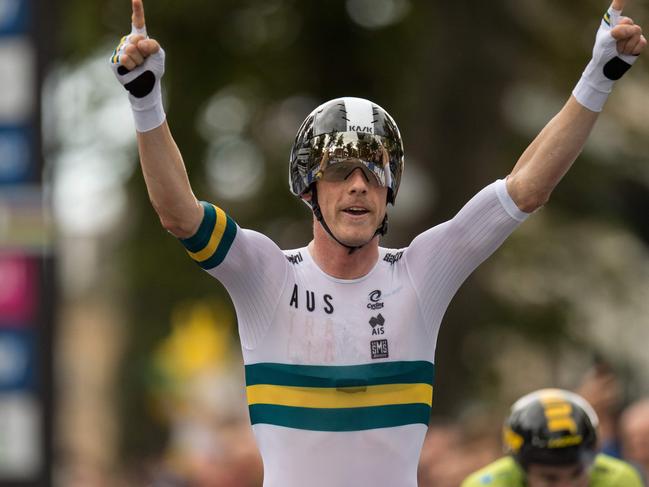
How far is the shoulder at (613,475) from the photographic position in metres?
7.32

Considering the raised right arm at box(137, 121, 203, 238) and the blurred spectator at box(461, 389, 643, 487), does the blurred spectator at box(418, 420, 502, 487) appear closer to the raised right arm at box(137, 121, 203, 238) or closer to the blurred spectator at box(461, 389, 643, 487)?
the blurred spectator at box(461, 389, 643, 487)

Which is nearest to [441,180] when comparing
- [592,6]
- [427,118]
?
[427,118]

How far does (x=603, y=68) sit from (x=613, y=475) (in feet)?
8.24

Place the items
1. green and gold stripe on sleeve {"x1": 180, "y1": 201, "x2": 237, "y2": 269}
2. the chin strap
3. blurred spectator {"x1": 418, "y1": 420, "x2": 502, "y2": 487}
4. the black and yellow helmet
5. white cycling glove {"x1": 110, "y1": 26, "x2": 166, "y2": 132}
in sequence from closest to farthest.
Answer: white cycling glove {"x1": 110, "y1": 26, "x2": 166, "y2": 132}
green and gold stripe on sleeve {"x1": 180, "y1": 201, "x2": 237, "y2": 269}
the chin strap
the black and yellow helmet
blurred spectator {"x1": 418, "y1": 420, "x2": 502, "y2": 487}

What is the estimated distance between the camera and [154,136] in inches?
212

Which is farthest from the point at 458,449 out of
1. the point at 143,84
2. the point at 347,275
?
the point at 143,84

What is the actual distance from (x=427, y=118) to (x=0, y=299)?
10.4 meters

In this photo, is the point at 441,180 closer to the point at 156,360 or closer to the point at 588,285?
the point at 588,285

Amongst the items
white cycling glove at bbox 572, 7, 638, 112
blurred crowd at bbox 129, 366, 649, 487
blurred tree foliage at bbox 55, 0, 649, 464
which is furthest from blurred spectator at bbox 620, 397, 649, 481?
blurred tree foliage at bbox 55, 0, 649, 464

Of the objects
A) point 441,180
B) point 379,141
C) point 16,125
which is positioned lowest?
point 379,141

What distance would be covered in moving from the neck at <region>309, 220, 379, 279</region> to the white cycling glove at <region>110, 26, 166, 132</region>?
31.8 inches

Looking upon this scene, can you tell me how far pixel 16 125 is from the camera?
405 inches

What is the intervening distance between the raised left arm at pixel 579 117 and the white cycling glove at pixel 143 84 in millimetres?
1332

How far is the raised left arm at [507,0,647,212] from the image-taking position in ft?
18.2
